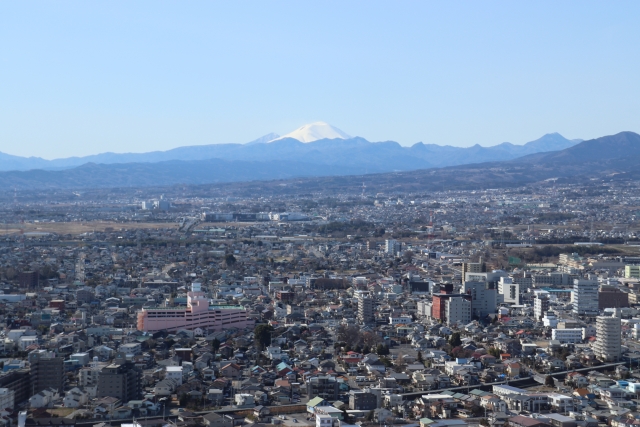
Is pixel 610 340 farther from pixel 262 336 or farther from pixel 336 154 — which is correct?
pixel 336 154

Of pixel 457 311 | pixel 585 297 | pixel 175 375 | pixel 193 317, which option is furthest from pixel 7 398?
pixel 585 297

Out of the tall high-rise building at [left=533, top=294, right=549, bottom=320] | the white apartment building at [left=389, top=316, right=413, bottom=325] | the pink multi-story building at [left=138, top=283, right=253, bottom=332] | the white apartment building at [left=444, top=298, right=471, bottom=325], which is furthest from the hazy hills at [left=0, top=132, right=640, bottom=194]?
the pink multi-story building at [left=138, top=283, right=253, bottom=332]

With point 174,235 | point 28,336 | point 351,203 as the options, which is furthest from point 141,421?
point 351,203

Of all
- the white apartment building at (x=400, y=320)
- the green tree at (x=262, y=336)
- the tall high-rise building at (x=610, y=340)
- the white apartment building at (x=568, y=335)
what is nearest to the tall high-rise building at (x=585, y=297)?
the white apartment building at (x=568, y=335)

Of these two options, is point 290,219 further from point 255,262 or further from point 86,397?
point 86,397

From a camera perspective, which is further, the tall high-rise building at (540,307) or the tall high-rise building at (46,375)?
the tall high-rise building at (540,307)

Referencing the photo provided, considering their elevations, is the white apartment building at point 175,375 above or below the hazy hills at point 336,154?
above

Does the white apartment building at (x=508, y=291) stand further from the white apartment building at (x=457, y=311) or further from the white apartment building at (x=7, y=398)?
the white apartment building at (x=7, y=398)
